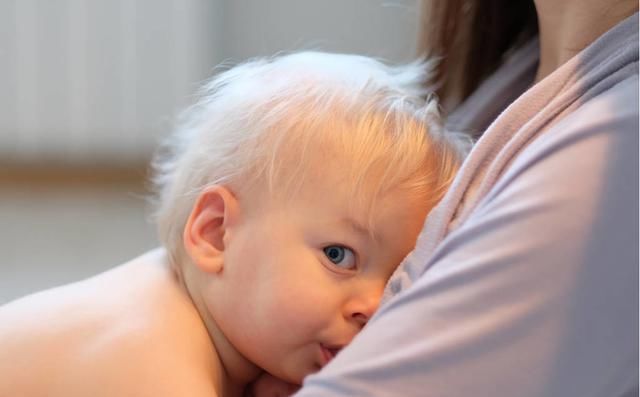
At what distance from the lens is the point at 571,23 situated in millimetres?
961

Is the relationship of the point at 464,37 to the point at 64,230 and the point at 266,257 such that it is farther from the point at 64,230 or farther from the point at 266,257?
the point at 64,230

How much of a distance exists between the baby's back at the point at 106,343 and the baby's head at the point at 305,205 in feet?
0.13

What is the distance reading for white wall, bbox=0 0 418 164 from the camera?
2.94 metres

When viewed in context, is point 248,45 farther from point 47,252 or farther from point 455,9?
point 455,9

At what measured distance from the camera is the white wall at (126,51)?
2941mm

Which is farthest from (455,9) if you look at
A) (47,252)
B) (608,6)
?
(47,252)

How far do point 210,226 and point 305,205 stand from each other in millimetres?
110

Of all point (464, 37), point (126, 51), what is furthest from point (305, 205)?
point (126, 51)

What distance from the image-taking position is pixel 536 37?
4.05 feet


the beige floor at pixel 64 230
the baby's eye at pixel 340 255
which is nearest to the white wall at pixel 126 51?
the beige floor at pixel 64 230

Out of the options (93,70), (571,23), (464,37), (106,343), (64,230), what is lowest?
(64,230)

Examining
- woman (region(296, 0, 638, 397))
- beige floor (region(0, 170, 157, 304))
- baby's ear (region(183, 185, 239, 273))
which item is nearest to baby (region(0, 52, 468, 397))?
baby's ear (region(183, 185, 239, 273))

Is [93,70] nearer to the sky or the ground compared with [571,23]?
nearer to the ground

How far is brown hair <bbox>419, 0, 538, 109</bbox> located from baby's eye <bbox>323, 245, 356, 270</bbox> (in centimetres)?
45
